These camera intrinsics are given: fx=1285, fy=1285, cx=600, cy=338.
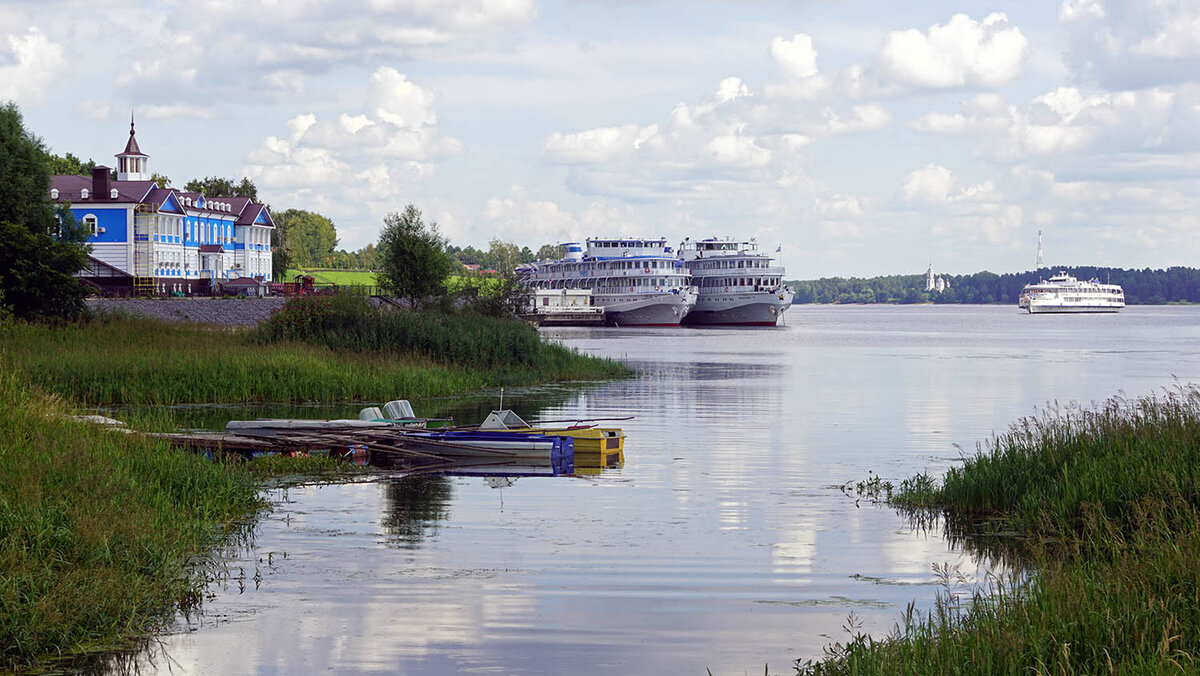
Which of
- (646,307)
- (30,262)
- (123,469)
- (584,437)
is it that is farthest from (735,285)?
(123,469)

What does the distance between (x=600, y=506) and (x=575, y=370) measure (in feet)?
102

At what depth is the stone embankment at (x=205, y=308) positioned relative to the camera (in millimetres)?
64938

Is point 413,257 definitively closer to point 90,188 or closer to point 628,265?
point 90,188

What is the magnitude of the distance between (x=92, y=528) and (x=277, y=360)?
23830mm

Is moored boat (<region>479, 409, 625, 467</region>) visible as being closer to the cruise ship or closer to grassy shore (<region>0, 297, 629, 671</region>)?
grassy shore (<region>0, 297, 629, 671</region>)

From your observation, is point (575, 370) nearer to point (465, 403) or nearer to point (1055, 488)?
point (465, 403)

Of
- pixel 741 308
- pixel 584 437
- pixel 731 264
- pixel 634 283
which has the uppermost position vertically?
pixel 731 264

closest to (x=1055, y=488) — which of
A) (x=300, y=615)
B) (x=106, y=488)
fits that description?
(x=300, y=615)

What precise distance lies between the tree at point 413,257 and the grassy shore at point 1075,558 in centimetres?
5691

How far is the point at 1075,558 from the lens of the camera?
46.6ft

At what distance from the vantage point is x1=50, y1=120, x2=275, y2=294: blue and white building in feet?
287

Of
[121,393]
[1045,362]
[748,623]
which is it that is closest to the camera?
[748,623]

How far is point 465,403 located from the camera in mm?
38156

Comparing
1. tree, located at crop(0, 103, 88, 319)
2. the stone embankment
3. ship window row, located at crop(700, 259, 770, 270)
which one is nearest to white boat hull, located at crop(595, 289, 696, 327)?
ship window row, located at crop(700, 259, 770, 270)
